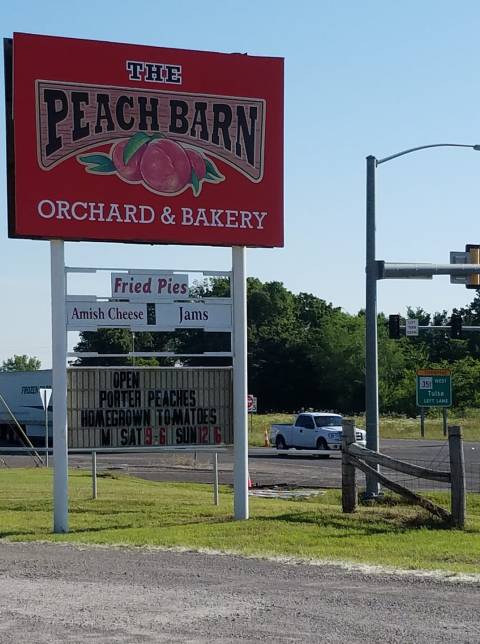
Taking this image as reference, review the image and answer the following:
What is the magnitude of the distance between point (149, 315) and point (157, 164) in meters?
2.36

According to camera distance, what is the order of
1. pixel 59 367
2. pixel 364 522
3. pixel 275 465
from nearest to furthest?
pixel 364 522 → pixel 59 367 → pixel 275 465

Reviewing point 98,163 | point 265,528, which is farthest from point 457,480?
point 98,163

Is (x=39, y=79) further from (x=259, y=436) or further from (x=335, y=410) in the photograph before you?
(x=335, y=410)

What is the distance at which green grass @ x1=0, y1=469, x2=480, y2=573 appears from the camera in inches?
523

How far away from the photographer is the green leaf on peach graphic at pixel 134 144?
16891 millimetres

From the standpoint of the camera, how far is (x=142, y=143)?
17.0 m

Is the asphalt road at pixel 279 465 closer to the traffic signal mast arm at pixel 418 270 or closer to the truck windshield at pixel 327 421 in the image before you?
the truck windshield at pixel 327 421

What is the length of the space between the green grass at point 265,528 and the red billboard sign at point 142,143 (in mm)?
4401

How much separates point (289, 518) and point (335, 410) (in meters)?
77.0

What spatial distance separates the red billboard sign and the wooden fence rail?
366 cm

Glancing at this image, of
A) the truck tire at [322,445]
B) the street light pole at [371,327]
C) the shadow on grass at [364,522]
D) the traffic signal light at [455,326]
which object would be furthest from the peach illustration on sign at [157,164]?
the truck tire at [322,445]

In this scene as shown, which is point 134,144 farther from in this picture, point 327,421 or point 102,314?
point 327,421

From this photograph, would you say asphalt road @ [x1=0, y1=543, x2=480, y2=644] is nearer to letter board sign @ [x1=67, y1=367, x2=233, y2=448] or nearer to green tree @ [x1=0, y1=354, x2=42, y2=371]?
letter board sign @ [x1=67, y1=367, x2=233, y2=448]

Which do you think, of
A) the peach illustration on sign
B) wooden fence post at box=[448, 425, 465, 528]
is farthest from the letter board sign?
wooden fence post at box=[448, 425, 465, 528]
